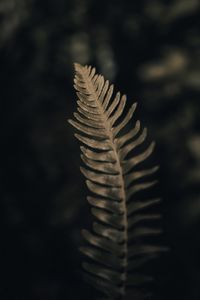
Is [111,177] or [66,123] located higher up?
[66,123]

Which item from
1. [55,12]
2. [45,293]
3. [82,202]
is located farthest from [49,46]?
[45,293]

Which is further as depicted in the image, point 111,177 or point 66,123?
point 66,123

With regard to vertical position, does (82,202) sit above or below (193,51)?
below

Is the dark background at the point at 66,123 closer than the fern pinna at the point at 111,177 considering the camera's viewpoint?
No

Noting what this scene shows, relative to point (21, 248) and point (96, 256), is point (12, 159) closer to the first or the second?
point (21, 248)

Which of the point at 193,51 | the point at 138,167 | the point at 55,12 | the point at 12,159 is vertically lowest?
the point at 138,167

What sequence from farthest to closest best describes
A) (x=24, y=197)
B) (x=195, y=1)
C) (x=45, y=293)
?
1. (x=195, y=1)
2. (x=24, y=197)
3. (x=45, y=293)

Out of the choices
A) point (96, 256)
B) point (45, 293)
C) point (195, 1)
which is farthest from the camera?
point (195, 1)

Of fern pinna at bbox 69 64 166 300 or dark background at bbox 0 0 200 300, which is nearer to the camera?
fern pinna at bbox 69 64 166 300
